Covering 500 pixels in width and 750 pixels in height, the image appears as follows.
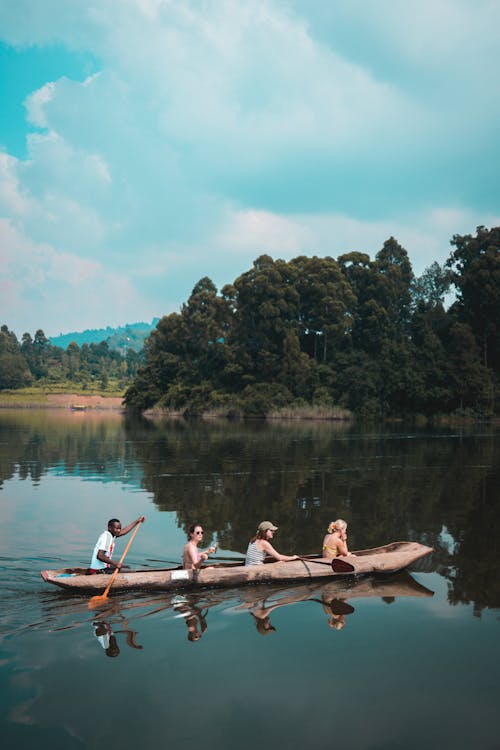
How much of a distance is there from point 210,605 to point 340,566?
2.38 metres

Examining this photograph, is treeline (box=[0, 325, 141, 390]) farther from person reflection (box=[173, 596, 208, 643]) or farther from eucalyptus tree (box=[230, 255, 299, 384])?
person reflection (box=[173, 596, 208, 643])

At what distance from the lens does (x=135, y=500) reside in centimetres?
1867

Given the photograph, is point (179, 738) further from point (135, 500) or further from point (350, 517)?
point (135, 500)

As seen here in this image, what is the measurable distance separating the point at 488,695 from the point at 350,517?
32.3 feet

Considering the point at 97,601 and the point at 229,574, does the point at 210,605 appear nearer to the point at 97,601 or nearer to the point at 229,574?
the point at 229,574

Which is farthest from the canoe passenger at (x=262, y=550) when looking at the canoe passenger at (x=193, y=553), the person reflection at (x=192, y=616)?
the person reflection at (x=192, y=616)

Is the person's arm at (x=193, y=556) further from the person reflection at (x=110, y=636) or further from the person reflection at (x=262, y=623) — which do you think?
the person reflection at (x=110, y=636)

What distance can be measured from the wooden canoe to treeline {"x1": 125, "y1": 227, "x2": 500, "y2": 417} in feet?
155

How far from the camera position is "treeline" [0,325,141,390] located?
12538cm

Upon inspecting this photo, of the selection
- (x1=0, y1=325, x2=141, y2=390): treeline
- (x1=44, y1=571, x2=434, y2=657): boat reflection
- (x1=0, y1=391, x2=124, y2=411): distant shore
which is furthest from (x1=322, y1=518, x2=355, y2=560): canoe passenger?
(x1=0, y1=325, x2=141, y2=390): treeline

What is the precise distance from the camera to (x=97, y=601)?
9.41 metres

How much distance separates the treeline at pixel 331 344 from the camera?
194 ft

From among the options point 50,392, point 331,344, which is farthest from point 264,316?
point 50,392

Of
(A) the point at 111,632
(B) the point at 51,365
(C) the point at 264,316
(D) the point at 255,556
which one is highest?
(C) the point at 264,316
